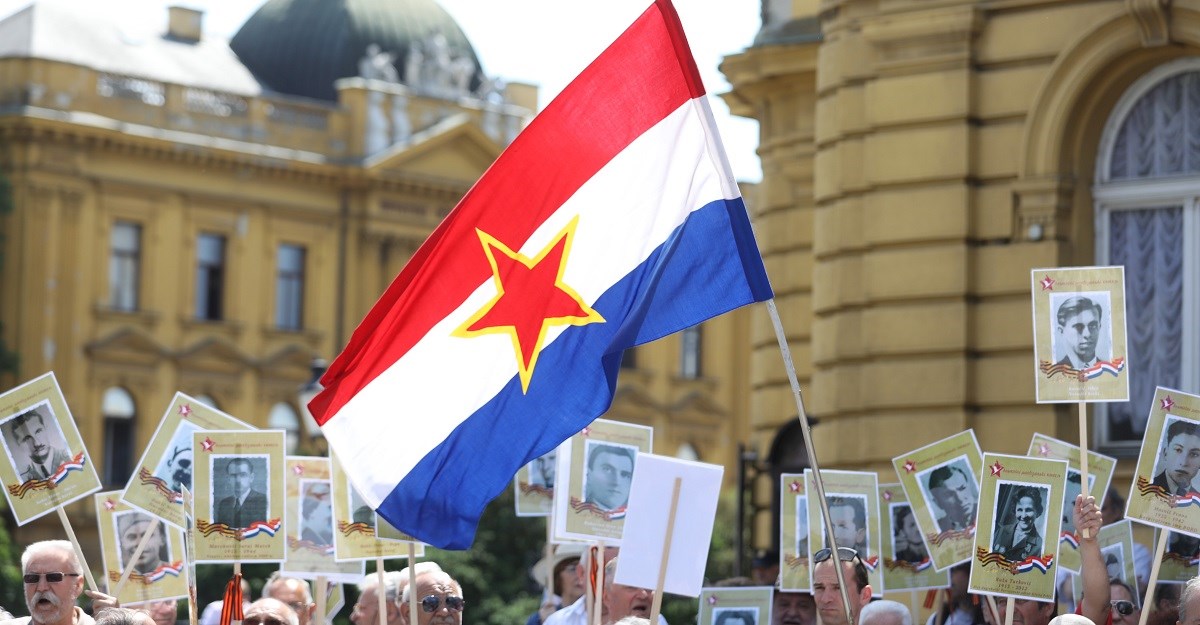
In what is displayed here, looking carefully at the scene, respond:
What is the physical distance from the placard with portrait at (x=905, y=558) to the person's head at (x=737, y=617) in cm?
68

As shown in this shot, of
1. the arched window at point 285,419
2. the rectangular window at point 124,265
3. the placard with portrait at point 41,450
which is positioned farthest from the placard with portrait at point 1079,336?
the arched window at point 285,419

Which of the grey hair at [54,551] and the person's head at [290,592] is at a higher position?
the grey hair at [54,551]

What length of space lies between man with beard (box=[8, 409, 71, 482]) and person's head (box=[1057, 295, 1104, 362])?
4768 millimetres

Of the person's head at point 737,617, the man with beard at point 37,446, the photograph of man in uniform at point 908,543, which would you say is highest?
the man with beard at point 37,446

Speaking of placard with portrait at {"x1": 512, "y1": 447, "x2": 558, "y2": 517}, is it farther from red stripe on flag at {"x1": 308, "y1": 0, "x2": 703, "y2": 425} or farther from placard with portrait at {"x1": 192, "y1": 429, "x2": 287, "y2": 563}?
red stripe on flag at {"x1": 308, "y1": 0, "x2": 703, "y2": 425}

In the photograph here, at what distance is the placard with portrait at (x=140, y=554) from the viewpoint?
1341 cm

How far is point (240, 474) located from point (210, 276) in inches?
1968

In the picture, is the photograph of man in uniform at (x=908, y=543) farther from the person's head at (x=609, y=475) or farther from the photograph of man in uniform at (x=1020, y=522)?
the photograph of man in uniform at (x=1020, y=522)

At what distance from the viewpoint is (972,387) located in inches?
720

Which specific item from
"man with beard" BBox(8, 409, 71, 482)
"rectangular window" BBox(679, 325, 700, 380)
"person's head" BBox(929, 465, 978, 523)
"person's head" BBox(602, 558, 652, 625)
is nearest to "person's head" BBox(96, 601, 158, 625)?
"person's head" BBox(602, 558, 652, 625)

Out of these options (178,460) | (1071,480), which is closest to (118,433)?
(178,460)

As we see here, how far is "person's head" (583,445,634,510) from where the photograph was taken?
13.1 m

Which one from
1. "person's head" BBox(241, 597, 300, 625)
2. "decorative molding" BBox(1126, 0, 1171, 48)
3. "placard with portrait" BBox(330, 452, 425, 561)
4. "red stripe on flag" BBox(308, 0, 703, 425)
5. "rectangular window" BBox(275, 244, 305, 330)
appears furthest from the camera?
"rectangular window" BBox(275, 244, 305, 330)

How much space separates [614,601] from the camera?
11.9 m
